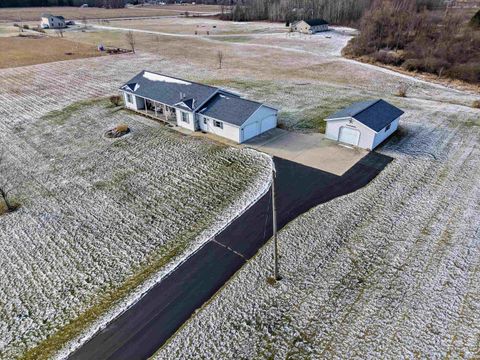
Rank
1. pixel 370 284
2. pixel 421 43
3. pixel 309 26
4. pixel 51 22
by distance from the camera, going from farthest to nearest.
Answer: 1. pixel 51 22
2. pixel 309 26
3. pixel 421 43
4. pixel 370 284

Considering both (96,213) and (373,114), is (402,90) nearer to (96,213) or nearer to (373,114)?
(373,114)

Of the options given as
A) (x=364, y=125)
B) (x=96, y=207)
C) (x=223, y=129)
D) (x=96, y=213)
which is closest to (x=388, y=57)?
(x=364, y=125)

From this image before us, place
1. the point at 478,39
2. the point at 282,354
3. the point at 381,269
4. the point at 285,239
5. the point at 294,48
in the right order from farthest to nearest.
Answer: the point at 294,48 → the point at 478,39 → the point at 285,239 → the point at 381,269 → the point at 282,354

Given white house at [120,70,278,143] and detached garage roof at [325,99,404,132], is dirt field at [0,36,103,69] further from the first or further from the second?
detached garage roof at [325,99,404,132]

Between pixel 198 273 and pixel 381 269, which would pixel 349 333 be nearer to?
pixel 381 269

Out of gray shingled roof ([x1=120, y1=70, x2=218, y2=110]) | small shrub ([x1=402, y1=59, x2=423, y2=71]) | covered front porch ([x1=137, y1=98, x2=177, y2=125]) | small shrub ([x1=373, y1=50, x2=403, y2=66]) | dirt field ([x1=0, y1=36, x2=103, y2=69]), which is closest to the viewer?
gray shingled roof ([x1=120, y1=70, x2=218, y2=110])

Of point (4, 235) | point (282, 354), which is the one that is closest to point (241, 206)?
point (282, 354)

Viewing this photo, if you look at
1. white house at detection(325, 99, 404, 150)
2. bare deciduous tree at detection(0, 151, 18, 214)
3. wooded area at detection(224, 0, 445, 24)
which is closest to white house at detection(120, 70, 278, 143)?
white house at detection(325, 99, 404, 150)
